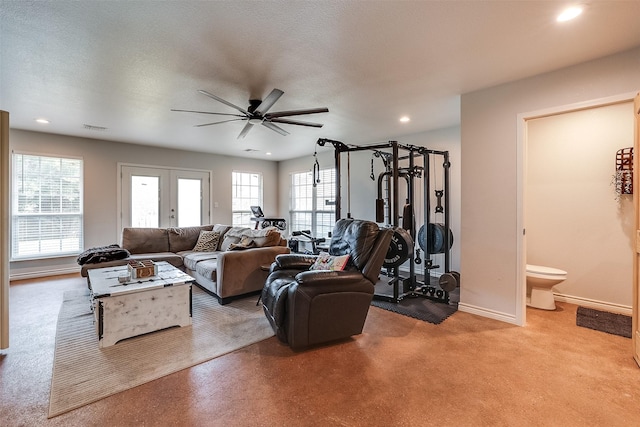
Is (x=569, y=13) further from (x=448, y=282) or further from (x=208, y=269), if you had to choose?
(x=208, y=269)

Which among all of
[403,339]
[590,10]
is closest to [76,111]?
[403,339]

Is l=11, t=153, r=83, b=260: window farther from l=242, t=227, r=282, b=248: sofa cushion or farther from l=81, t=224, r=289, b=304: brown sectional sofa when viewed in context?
l=242, t=227, r=282, b=248: sofa cushion

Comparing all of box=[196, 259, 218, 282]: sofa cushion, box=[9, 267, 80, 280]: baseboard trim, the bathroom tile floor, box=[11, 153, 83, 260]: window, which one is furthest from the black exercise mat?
box=[11, 153, 83, 260]: window

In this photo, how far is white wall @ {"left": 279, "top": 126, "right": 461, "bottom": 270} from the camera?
4660 mm

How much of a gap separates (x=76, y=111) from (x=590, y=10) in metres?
5.30

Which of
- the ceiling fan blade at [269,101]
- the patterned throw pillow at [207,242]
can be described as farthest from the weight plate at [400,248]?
the patterned throw pillow at [207,242]

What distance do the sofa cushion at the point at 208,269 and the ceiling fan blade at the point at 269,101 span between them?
6.60 ft

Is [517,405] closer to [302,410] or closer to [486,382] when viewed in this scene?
[486,382]

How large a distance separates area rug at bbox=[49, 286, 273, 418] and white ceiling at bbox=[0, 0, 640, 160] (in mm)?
2439

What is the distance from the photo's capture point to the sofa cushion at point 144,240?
4902mm

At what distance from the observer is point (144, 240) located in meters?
4.99

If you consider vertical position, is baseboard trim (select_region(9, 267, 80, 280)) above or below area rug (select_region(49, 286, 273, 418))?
above

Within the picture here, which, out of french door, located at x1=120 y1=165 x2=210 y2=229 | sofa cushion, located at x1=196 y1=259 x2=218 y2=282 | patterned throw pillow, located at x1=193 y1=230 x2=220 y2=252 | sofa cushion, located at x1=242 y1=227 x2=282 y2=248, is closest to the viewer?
sofa cushion, located at x1=196 y1=259 x2=218 y2=282

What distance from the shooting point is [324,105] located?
3672 millimetres
